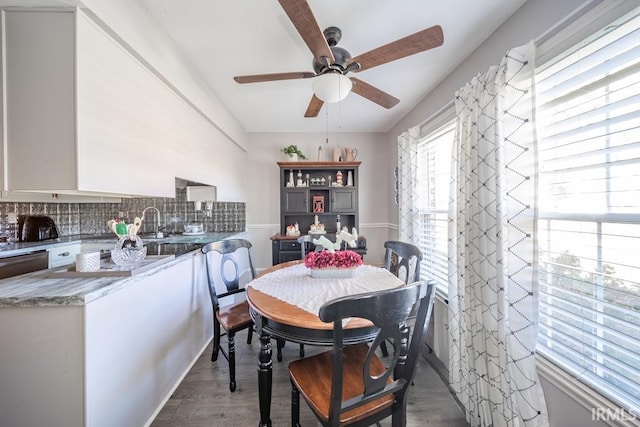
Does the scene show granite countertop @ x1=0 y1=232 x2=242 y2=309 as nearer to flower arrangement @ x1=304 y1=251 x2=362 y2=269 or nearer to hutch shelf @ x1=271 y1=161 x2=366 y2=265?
flower arrangement @ x1=304 y1=251 x2=362 y2=269

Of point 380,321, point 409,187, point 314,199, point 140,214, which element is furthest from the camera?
point 314,199

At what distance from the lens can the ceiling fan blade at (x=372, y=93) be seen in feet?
5.45

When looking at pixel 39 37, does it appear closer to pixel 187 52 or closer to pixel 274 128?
pixel 187 52

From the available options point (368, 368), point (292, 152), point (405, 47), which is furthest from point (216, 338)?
point (292, 152)

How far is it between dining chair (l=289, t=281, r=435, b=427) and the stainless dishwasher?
254 centimetres

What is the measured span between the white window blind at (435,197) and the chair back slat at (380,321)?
4.24 feet

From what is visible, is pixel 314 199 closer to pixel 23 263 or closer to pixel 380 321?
pixel 380 321

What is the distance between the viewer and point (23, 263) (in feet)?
6.54

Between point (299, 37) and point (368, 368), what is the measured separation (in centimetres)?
199

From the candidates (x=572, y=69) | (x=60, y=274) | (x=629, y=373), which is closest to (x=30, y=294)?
(x=60, y=274)

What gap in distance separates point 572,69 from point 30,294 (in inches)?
99.8

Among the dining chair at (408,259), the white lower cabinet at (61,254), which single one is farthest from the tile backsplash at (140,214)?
the dining chair at (408,259)

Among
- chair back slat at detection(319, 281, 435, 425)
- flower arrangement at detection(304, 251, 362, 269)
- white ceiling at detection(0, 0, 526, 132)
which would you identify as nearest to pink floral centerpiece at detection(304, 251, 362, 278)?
flower arrangement at detection(304, 251, 362, 269)

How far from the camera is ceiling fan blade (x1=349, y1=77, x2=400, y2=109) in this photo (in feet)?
5.45
